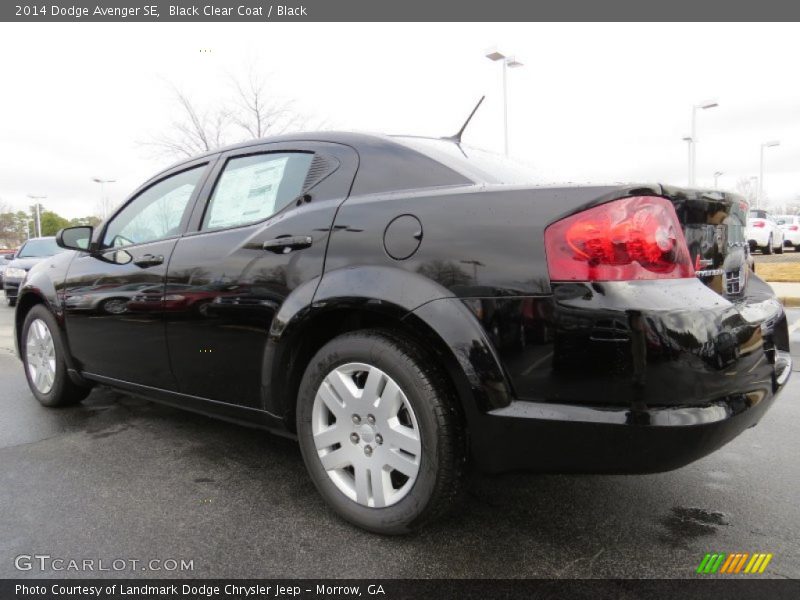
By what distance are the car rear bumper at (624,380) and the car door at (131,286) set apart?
191 cm

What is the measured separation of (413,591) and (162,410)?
2685 millimetres

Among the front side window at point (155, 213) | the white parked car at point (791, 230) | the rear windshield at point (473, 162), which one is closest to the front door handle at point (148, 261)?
the front side window at point (155, 213)

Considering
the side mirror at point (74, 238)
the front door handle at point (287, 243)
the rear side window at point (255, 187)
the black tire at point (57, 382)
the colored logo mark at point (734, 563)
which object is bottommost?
the colored logo mark at point (734, 563)

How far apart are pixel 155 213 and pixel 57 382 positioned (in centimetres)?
144

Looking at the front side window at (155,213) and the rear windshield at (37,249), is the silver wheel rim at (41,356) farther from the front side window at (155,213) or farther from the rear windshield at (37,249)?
the rear windshield at (37,249)

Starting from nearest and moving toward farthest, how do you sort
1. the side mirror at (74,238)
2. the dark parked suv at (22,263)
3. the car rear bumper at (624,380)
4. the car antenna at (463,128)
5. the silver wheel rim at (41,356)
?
the car rear bumper at (624,380)
the car antenna at (463,128)
the side mirror at (74,238)
the silver wheel rim at (41,356)
the dark parked suv at (22,263)

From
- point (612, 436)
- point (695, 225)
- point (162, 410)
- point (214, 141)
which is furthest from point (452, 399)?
point (214, 141)

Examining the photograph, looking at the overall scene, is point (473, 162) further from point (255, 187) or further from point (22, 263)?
point (22, 263)

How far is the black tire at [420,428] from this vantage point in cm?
196

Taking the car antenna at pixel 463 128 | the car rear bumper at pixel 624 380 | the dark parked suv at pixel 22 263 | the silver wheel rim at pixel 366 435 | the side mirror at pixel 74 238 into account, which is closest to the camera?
the car rear bumper at pixel 624 380

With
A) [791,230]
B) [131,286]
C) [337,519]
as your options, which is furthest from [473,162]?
[791,230]

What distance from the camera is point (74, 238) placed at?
3.62m

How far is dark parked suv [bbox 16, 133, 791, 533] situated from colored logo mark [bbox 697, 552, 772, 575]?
1.57 ft

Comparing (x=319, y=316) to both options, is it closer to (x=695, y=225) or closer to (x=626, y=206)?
(x=626, y=206)
